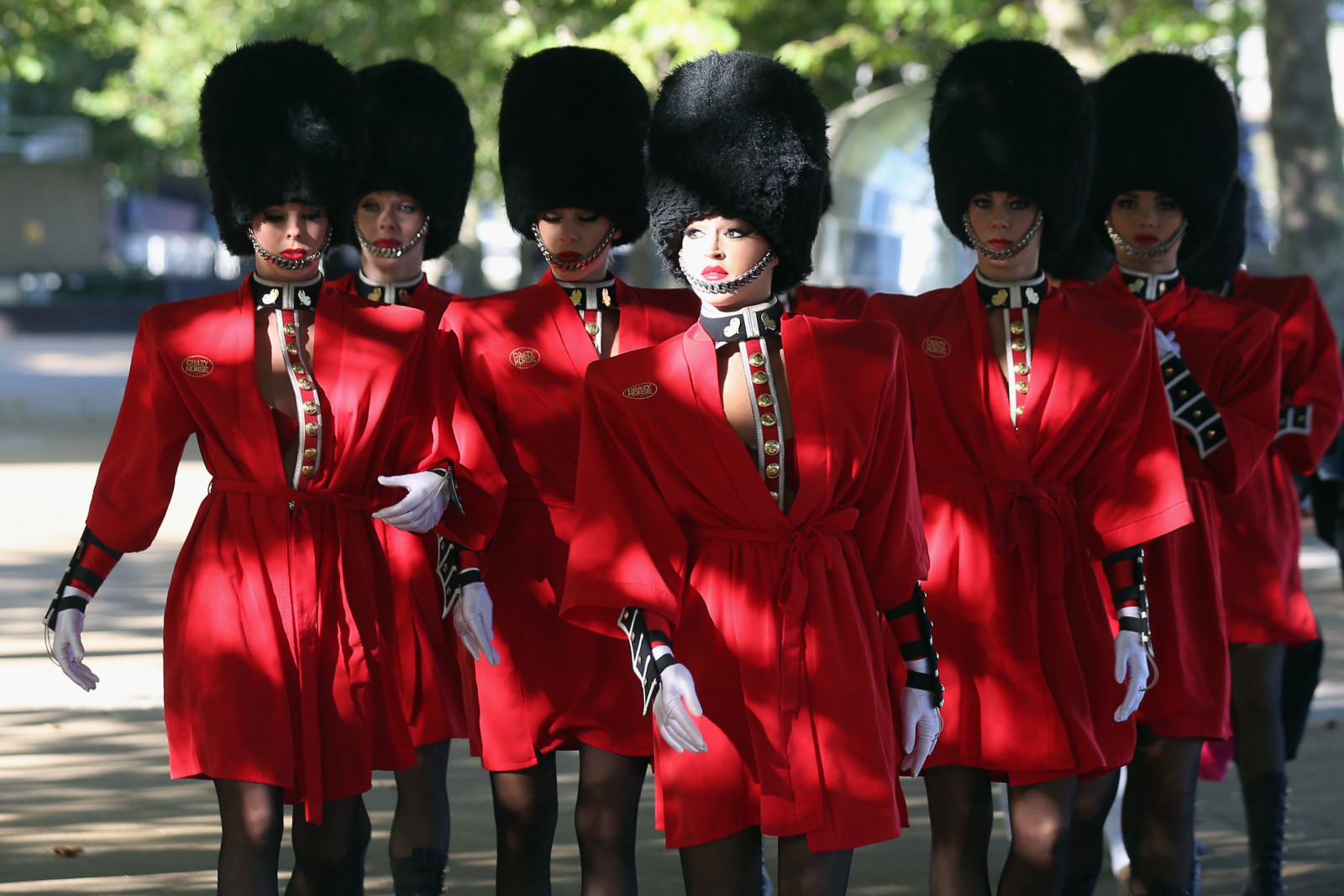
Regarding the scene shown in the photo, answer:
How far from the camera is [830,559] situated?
3582mm

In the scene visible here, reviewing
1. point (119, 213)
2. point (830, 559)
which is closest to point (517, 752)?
point (830, 559)

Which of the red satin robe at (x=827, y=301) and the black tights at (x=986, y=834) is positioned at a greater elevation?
the red satin robe at (x=827, y=301)

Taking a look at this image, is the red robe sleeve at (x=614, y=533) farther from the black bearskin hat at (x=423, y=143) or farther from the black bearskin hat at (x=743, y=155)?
the black bearskin hat at (x=423, y=143)

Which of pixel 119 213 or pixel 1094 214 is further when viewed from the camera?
pixel 119 213

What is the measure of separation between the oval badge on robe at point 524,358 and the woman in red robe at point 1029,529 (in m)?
0.92

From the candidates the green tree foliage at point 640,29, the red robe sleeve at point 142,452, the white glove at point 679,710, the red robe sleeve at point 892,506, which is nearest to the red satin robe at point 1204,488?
the red robe sleeve at point 892,506

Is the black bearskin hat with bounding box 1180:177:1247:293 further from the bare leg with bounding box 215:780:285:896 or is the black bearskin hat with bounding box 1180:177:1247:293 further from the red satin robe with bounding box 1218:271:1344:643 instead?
the bare leg with bounding box 215:780:285:896

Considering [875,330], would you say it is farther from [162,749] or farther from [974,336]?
[162,749]

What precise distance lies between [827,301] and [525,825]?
216cm

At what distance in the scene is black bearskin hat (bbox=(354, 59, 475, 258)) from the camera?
5.77 metres

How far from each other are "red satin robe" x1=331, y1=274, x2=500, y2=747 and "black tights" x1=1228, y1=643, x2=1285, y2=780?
2383 millimetres

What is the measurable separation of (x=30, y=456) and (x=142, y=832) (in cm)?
1052

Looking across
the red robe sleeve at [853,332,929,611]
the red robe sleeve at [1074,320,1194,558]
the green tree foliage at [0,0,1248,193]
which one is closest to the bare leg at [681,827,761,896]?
the red robe sleeve at [853,332,929,611]

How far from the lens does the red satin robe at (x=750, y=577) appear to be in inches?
139
